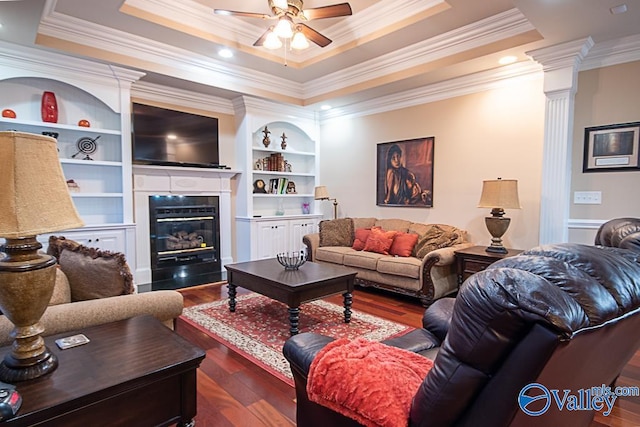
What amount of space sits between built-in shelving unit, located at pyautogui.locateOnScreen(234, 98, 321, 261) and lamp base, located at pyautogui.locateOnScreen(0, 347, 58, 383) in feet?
13.7

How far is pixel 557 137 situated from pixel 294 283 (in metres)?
3.02

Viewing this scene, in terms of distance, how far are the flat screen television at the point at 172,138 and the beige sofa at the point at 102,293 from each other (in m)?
2.81

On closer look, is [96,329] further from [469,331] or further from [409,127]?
[409,127]

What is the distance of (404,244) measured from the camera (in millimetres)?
4461

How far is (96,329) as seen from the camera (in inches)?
69.4

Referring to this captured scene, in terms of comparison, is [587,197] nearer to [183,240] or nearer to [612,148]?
[612,148]

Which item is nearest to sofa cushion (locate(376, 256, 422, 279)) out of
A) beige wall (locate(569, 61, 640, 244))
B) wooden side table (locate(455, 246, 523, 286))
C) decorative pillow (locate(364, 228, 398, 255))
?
decorative pillow (locate(364, 228, 398, 255))

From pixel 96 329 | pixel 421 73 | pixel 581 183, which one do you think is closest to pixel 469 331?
pixel 96 329

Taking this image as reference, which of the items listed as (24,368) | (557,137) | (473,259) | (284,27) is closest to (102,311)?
(24,368)

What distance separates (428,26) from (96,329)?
12.9ft

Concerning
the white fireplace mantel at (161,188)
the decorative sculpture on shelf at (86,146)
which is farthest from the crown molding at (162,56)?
the white fireplace mantel at (161,188)

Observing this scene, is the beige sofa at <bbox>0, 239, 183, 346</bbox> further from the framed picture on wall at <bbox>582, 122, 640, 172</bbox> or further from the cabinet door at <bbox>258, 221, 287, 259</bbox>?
the framed picture on wall at <bbox>582, 122, 640, 172</bbox>

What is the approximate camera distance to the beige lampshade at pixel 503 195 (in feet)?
11.9

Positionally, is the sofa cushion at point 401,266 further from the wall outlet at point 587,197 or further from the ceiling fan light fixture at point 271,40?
the ceiling fan light fixture at point 271,40
